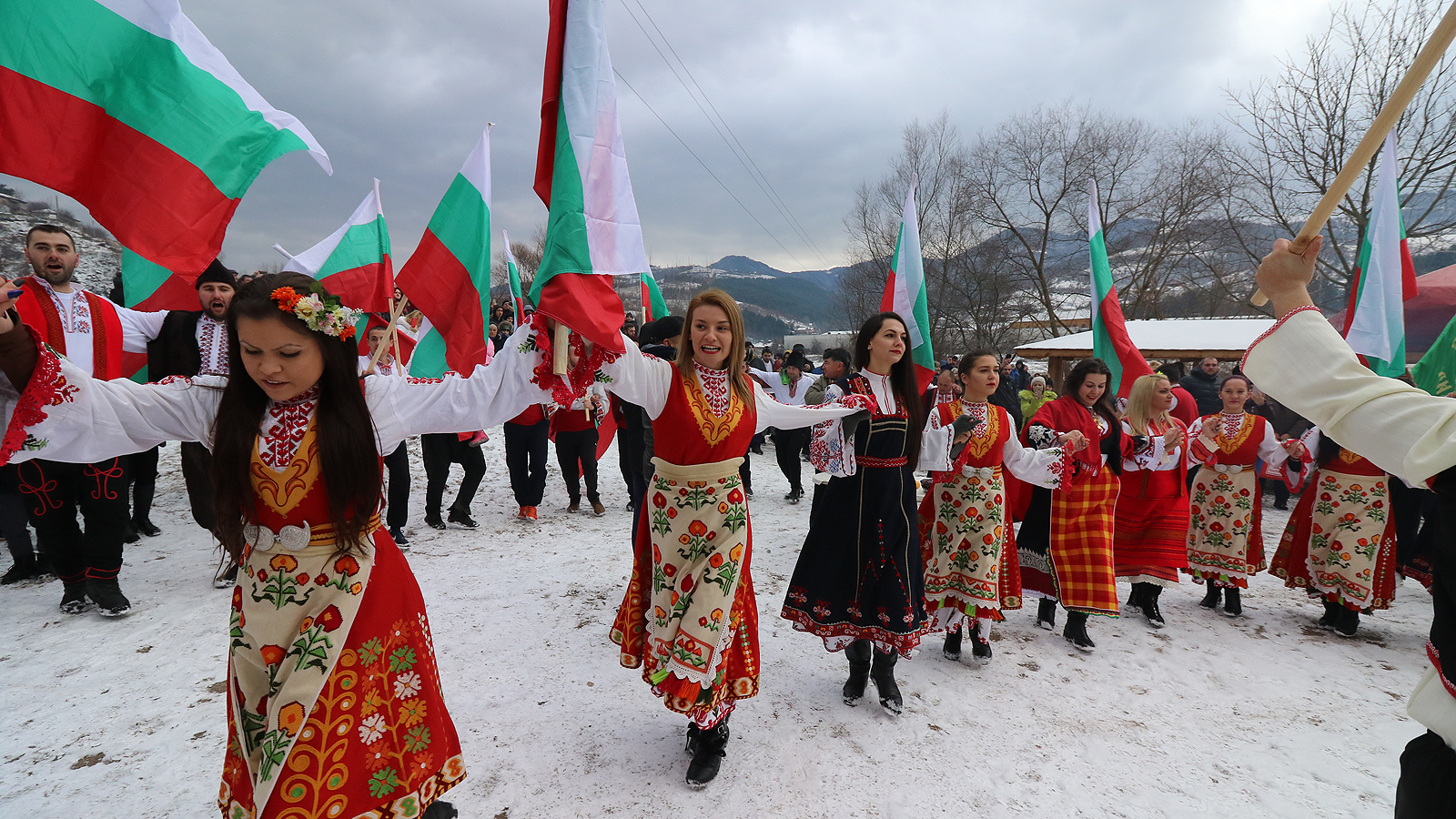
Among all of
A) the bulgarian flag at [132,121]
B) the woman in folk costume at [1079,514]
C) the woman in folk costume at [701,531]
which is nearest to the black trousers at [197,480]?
the bulgarian flag at [132,121]

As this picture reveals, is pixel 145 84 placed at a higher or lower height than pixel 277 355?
higher

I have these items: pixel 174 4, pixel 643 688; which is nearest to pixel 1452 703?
pixel 643 688

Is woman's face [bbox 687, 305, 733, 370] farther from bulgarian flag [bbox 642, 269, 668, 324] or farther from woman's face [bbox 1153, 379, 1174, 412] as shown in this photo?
bulgarian flag [bbox 642, 269, 668, 324]

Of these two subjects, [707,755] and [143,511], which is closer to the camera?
[707,755]

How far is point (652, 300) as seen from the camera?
841 cm

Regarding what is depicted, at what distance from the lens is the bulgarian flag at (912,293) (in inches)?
166

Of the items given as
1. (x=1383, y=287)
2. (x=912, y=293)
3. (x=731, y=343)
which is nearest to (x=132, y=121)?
(x=731, y=343)

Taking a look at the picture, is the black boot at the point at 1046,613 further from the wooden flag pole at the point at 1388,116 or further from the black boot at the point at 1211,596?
the wooden flag pole at the point at 1388,116

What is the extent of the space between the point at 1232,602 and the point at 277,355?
259 inches

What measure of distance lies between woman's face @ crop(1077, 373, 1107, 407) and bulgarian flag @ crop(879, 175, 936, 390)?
3.52 feet

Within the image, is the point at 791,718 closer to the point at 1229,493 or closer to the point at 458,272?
the point at 458,272

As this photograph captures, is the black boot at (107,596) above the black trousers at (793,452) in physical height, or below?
below

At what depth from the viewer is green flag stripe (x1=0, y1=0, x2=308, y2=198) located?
1.88 meters

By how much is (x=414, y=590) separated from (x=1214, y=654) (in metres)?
5.10
